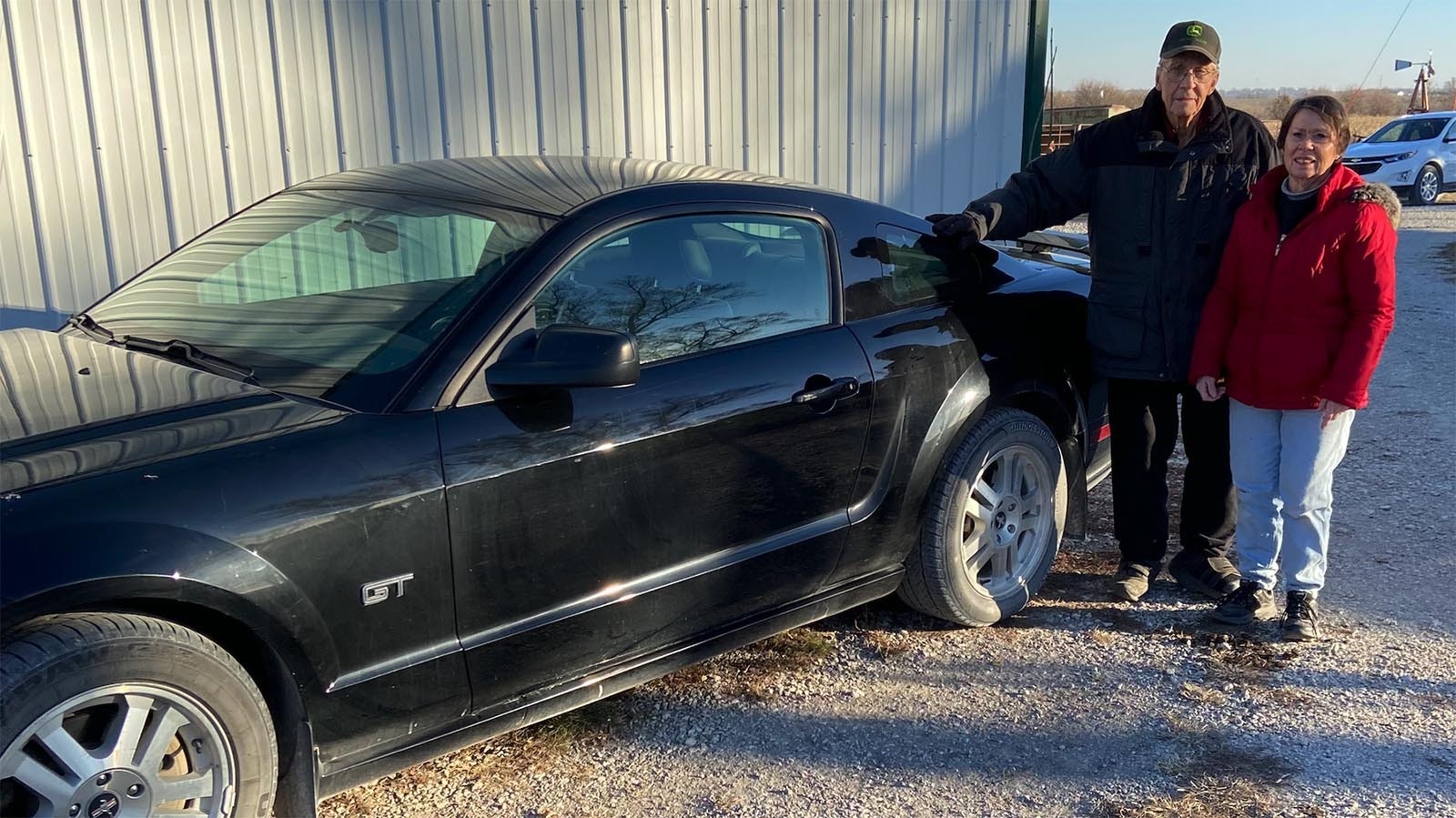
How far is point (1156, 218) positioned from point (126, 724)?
3409 mm

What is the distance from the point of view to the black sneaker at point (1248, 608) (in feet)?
12.8

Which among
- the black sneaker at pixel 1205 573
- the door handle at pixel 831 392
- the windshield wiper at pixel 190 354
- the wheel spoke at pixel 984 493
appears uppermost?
the windshield wiper at pixel 190 354

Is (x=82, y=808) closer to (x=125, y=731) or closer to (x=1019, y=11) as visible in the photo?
(x=125, y=731)

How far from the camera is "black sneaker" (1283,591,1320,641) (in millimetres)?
3773

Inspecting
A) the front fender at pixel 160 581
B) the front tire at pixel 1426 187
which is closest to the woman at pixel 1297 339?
the front fender at pixel 160 581

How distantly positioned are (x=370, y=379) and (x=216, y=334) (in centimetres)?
60

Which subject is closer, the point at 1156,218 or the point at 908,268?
the point at 908,268

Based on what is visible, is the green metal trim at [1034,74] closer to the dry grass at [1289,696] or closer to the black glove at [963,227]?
the black glove at [963,227]

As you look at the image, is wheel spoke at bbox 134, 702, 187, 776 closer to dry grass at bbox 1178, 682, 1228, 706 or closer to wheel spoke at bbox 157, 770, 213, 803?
wheel spoke at bbox 157, 770, 213, 803

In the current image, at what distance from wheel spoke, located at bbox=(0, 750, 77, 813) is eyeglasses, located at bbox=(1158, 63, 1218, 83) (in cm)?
371

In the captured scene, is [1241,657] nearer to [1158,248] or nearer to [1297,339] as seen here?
[1297,339]

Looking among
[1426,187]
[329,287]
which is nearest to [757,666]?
[329,287]

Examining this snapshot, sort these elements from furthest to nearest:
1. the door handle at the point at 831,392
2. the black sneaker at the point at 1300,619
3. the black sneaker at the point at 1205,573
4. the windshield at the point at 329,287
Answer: the black sneaker at the point at 1205,573 < the black sneaker at the point at 1300,619 < the door handle at the point at 831,392 < the windshield at the point at 329,287

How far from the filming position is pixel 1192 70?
12.5 feet
